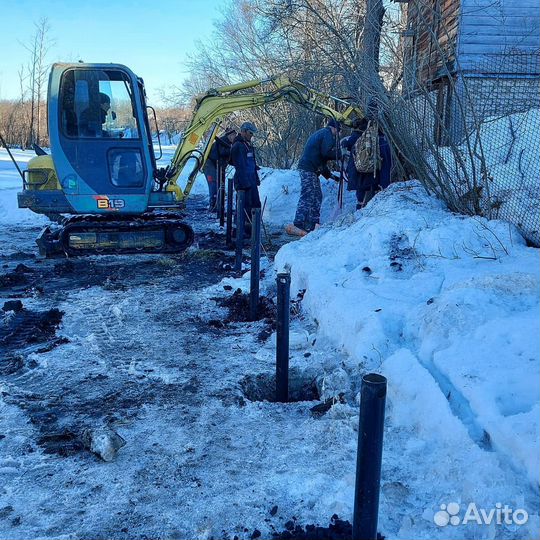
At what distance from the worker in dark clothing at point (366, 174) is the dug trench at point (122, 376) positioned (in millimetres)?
2938

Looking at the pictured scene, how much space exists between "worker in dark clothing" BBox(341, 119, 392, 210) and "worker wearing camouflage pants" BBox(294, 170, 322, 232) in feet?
2.38

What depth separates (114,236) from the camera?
345 inches

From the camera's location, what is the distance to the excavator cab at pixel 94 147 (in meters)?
8.13

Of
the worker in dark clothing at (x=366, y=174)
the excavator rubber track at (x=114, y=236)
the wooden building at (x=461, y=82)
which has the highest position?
the wooden building at (x=461, y=82)

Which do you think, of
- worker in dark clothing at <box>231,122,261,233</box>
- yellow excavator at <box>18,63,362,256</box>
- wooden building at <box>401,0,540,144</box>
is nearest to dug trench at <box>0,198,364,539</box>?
yellow excavator at <box>18,63,362,256</box>

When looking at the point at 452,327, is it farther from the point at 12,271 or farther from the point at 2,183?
the point at 2,183

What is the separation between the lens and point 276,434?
345 cm

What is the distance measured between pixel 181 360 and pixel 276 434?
1468 mm

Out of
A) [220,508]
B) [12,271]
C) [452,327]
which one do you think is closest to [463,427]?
[452,327]

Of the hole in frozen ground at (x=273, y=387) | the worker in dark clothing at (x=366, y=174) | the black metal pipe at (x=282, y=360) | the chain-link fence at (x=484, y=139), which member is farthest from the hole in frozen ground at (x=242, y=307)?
the worker in dark clothing at (x=366, y=174)

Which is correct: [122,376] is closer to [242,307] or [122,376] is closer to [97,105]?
[242,307]

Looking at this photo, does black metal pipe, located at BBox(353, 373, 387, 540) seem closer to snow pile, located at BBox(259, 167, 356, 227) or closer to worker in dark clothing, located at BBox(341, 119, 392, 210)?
worker in dark clothing, located at BBox(341, 119, 392, 210)

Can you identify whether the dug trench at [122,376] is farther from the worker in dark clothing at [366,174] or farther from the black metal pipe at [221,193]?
the black metal pipe at [221,193]

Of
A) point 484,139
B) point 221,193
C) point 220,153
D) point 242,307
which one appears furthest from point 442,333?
point 221,193
